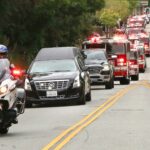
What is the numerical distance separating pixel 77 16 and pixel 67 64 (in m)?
32.7

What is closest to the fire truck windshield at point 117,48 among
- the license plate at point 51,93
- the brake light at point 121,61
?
the brake light at point 121,61

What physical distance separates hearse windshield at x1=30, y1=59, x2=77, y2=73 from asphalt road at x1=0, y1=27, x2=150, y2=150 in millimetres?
1242

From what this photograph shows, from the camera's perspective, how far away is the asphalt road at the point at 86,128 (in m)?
14.0

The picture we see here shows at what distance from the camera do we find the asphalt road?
46.0 feet

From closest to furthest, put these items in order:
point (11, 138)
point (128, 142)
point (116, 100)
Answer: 1. point (128, 142)
2. point (11, 138)
3. point (116, 100)

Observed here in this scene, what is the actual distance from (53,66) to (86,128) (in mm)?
10248

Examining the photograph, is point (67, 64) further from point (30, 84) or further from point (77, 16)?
point (77, 16)

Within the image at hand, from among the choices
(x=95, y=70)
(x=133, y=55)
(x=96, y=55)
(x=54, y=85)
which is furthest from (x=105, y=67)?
(x=133, y=55)

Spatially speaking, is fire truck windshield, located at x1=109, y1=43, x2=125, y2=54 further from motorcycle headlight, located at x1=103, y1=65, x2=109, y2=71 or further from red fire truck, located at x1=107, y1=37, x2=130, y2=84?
motorcycle headlight, located at x1=103, y1=65, x2=109, y2=71

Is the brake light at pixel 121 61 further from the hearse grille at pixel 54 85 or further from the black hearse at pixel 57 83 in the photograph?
the hearse grille at pixel 54 85

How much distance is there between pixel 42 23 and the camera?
52.7m

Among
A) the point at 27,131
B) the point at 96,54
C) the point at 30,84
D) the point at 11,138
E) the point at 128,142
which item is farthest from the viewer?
the point at 96,54

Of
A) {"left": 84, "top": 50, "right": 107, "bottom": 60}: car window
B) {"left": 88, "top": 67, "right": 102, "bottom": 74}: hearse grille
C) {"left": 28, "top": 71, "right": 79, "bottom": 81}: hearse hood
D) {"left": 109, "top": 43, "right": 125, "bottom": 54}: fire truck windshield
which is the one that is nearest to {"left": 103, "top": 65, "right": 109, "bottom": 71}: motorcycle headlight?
{"left": 88, "top": 67, "right": 102, "bottom": 74}: hearse grille

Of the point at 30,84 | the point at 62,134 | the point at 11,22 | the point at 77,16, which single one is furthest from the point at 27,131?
the point at 77,16
